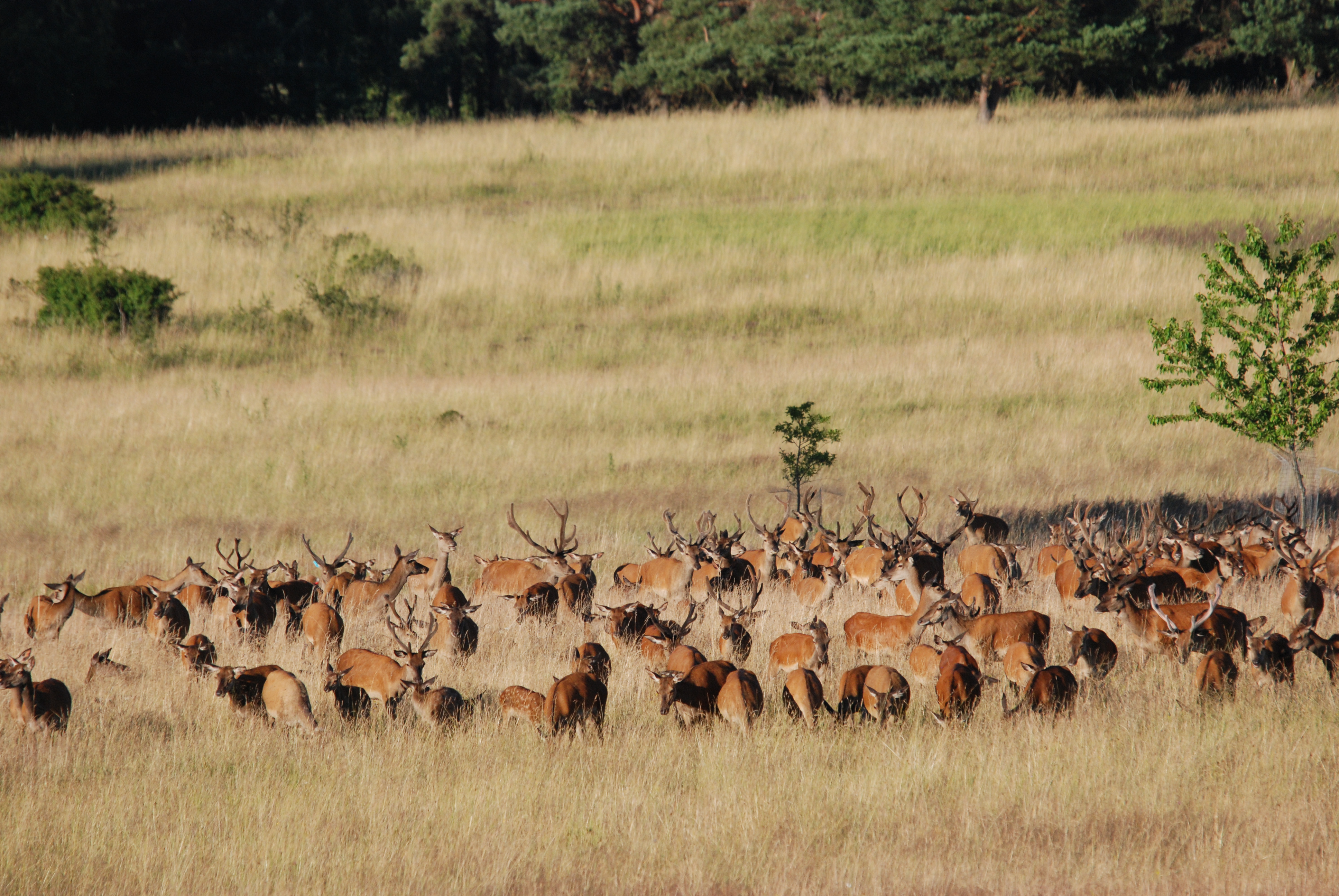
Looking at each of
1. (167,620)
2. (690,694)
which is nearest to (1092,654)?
(690,694)

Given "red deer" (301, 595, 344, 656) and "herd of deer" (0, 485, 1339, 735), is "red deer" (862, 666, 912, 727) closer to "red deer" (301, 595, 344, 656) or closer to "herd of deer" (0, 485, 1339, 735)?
"herd of deer" (0, 485, 1339, 735)

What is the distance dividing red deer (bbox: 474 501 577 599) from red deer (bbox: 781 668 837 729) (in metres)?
3.74

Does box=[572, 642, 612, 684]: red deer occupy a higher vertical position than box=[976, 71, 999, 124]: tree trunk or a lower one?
lower

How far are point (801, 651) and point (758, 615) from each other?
1397 millimetres

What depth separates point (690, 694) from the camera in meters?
7.80

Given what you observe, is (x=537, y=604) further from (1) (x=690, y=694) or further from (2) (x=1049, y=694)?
(2) (x=1049, y=694)

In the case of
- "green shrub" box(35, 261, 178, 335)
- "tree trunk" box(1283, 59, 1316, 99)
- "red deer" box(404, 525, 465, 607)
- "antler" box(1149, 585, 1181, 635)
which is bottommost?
"red deer" box(404, 525, 465, 607)

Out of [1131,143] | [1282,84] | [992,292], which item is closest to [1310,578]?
[992,292]

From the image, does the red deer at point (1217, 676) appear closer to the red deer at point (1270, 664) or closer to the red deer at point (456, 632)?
the red deer at point (1270, 664)

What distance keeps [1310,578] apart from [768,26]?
1793 inches

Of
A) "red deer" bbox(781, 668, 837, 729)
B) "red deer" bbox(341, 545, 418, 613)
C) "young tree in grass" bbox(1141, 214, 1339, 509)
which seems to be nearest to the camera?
"red deer" bbox(781, 668, 837, 729)

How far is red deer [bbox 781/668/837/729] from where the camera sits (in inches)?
303

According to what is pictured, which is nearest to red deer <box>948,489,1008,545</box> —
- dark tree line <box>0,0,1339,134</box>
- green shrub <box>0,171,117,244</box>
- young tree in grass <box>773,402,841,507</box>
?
young tree in grass <box>773,402,841,507</box>

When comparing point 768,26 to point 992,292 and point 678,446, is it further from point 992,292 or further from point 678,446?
point 678,446
